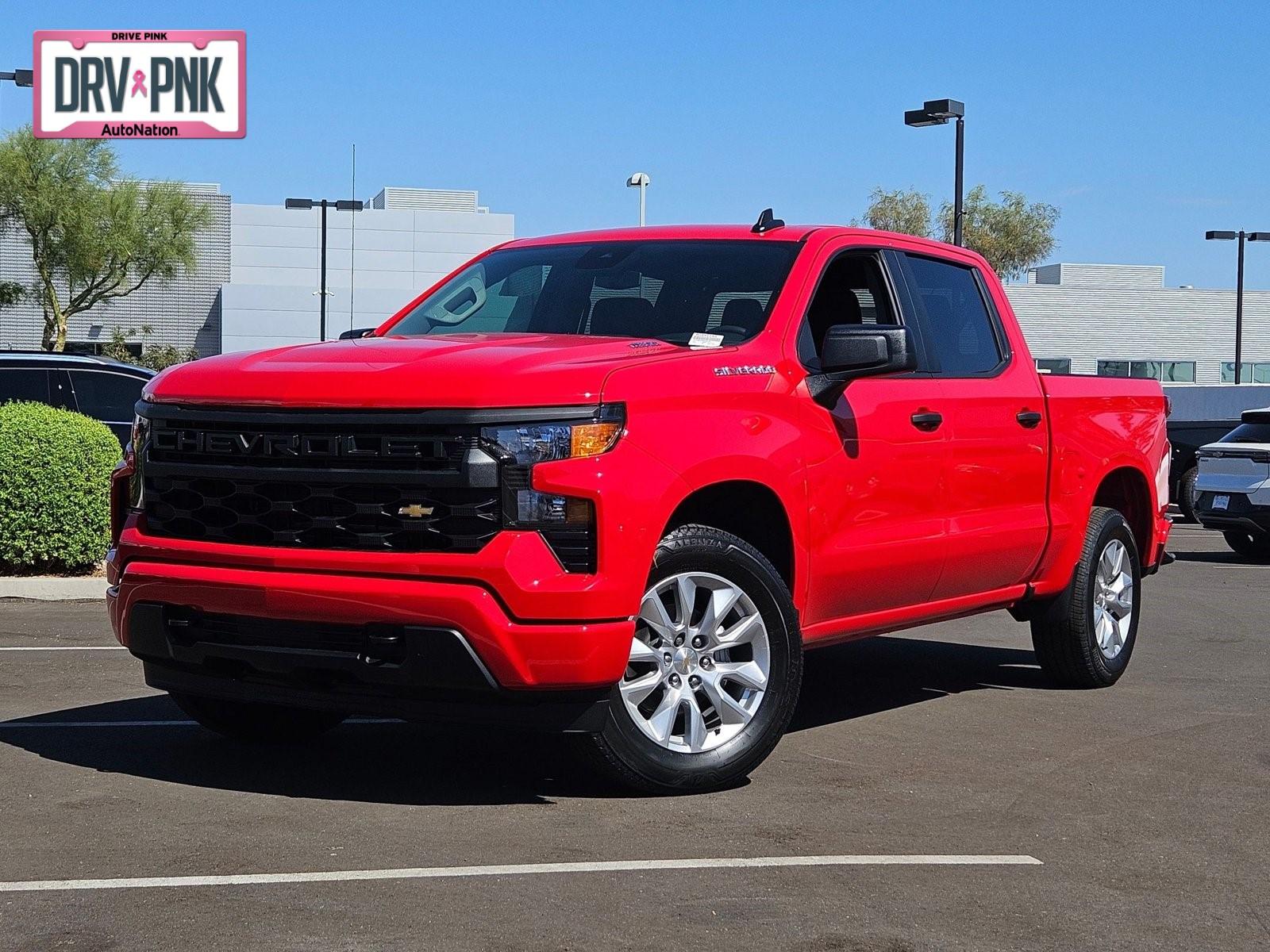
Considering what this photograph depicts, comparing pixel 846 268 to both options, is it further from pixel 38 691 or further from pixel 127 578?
pixel 38 691

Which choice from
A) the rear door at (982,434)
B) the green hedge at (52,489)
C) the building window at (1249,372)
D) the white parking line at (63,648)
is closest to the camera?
the rear door at (982,434)

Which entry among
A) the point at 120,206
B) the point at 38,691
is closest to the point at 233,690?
the point at 38,691

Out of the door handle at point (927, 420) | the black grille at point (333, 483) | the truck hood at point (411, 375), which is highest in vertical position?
the truck hood at point (411, 375)

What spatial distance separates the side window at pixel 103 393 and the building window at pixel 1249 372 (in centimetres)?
5858

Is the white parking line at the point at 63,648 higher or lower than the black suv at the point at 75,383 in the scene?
lower

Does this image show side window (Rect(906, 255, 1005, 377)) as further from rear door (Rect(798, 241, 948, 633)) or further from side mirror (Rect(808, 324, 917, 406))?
side mirror (Rect(808, 324, 917, 406))

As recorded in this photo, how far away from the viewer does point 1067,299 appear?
65812 millimetres

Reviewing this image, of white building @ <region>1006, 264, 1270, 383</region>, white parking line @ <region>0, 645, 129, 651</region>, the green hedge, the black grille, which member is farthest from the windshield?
white building @ <region>1006, 264, 1270, 383</region>

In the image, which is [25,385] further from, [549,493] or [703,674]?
[549,493]

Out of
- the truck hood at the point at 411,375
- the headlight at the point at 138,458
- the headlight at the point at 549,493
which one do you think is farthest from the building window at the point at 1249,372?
the headlight at the point at 549,493

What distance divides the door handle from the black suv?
11012 mm

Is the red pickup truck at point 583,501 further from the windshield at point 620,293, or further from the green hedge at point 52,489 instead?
the green hedge at point 52,489

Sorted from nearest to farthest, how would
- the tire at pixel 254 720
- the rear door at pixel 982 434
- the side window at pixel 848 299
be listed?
the tire at pixel 254 720, the side window at pixel 848 299, the rear door at pixel 982 434

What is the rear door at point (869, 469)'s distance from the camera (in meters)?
6.64
